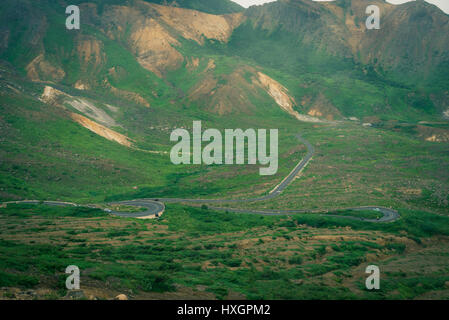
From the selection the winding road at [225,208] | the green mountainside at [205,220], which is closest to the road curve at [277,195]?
the winding road at [225,208]

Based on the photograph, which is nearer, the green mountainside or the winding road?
the green mountainside

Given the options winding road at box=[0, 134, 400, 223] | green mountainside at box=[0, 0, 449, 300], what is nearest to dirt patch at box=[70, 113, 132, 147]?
green mountainside at box=[0, 0, 449, 300]

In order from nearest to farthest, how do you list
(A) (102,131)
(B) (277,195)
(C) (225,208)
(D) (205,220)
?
(D) (205,220)
(C) (225,208)
(B) (277,195)
(A) (102,131)

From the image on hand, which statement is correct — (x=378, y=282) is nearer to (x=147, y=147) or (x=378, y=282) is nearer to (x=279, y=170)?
(x=279, y=170)

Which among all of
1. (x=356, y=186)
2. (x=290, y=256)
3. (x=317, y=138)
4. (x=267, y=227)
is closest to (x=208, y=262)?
(x=290, y=256)

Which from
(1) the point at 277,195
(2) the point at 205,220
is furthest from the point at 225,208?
(1) the point at 277,195

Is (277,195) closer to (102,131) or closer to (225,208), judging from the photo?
(225,208)


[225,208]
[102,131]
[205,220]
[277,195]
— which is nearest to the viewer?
[205,220]

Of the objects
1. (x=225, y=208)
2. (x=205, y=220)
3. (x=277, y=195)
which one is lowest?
(x=205, y=220)

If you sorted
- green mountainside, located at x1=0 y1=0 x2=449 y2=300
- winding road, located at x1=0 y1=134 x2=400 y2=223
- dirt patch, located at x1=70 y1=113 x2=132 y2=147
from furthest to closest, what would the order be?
dirt patch, located at x1=70 y1=113 x2=132 y2=147 → winding road, located at x1=0 y1=134 x2=400 y2=223 → green mountainside, located at x1=0 y1=0 x2=449 y2=300

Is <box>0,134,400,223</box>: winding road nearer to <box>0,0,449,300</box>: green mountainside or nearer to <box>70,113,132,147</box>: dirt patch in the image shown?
<box>0,0,449,300</box>: green mountainside

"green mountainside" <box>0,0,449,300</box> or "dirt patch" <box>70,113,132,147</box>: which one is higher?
"dirt patch" <box>70,113,132,147</box>
